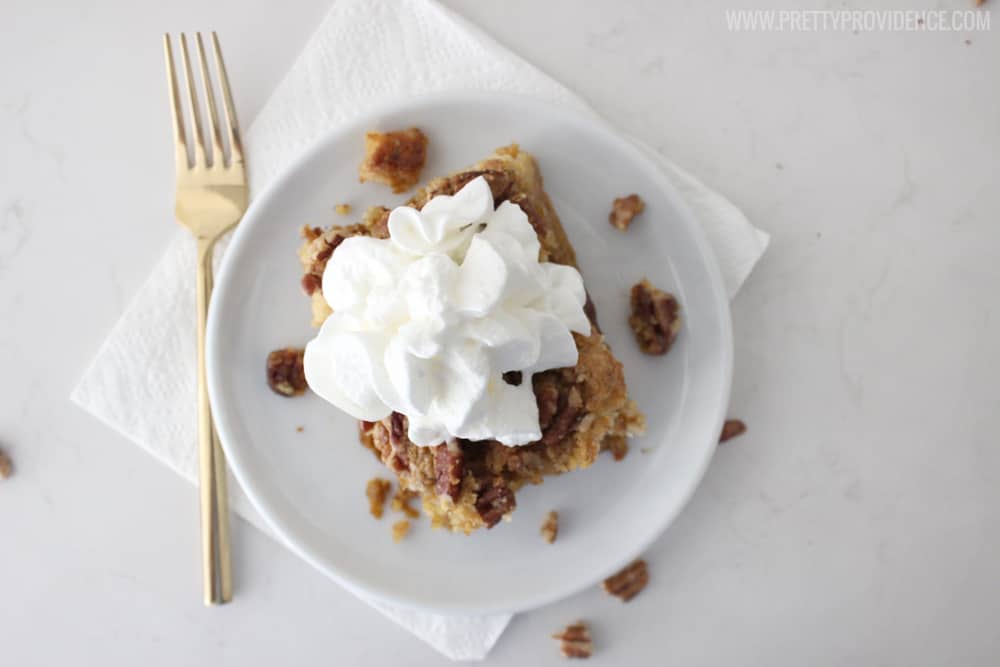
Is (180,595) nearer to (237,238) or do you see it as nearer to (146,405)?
(146,405)

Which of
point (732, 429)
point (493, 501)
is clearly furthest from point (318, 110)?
point (732, 429)

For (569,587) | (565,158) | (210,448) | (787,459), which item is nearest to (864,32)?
(565,158)

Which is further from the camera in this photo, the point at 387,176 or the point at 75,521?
the point at 75,521

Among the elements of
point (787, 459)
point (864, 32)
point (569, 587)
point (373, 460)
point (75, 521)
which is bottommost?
point (75, 521)

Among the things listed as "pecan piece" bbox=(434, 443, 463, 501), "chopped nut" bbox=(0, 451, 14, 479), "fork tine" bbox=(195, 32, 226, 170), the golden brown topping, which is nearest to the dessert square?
"pecan piece" bbox=(434, 443, 463, 501)

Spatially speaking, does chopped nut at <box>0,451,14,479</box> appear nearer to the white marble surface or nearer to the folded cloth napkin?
the white marble surface

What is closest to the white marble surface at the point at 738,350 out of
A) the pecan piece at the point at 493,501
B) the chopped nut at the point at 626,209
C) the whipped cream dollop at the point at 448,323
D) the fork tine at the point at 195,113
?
the fork tine at the point at 195,113
